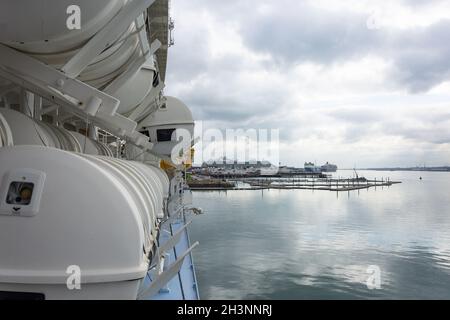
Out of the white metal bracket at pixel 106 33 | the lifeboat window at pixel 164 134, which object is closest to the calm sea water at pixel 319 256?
the lifeboat window at pixel 164 134

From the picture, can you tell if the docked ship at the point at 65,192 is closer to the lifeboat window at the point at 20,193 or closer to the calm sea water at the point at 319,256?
the lifeboat window at the point at 20,193

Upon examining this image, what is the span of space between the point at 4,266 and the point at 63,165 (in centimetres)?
95

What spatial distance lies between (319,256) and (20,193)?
26.8m

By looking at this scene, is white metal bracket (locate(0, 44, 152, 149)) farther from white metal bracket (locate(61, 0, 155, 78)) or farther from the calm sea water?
the calm sea water

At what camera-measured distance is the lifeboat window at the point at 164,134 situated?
18503mm

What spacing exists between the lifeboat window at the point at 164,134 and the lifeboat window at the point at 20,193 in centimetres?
1549

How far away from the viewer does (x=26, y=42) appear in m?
4.49

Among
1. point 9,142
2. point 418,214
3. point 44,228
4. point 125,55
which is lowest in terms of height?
point 418,214

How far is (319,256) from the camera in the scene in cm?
2750

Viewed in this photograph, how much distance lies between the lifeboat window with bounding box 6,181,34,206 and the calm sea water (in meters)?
9.34

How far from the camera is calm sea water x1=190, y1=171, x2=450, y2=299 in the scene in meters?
19.9

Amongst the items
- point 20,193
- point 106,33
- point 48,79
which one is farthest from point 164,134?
point 20,193

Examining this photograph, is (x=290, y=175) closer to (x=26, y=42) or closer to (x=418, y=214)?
(x=418, y=214)
